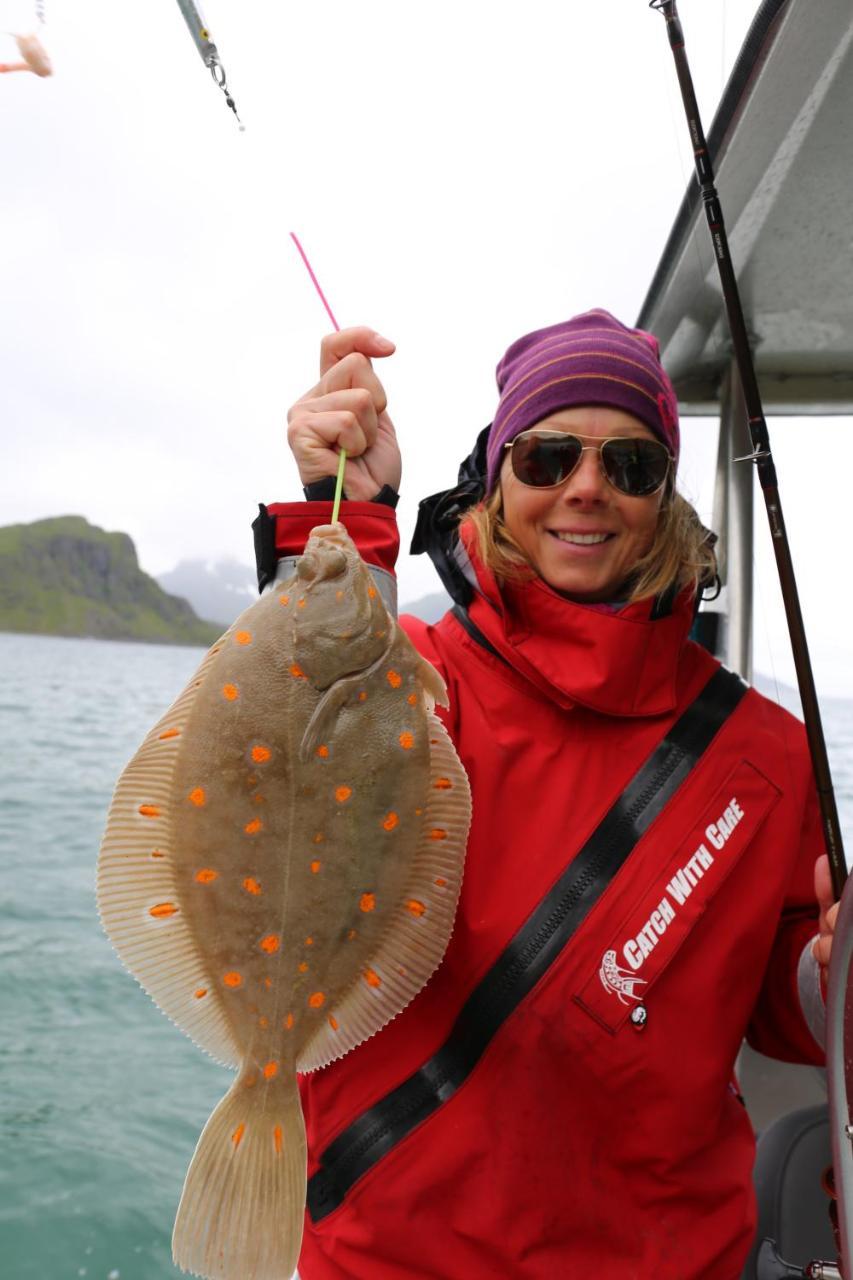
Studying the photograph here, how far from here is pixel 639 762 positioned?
6.32ft

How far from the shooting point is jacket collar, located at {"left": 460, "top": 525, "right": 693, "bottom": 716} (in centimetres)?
191

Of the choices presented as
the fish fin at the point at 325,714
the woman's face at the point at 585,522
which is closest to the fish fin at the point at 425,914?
the fish fin at the point at 325,714

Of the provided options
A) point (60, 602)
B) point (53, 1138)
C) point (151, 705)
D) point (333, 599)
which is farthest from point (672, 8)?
point (60, 602)

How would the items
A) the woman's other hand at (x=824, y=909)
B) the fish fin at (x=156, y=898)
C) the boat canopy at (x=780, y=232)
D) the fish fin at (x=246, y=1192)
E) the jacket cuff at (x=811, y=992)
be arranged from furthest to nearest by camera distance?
Result: the boat canopy at (x=780, y=232) → the jacket cuff at (x=811, y=992) → the woman's other hand at (x=824, y=909) → the fish fin at (x=156, y=898) → the fish fin at (x=246, y=1192)

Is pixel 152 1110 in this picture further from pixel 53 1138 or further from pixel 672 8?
pixel 672 8

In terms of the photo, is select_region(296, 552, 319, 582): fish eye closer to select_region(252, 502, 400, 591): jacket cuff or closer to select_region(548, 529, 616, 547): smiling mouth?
select_region(252, 502, 400, 591): jacket cuff

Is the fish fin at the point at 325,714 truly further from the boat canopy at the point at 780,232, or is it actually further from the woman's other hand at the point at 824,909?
the boat canopy at the point at 780,232

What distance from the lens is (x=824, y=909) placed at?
1.79m

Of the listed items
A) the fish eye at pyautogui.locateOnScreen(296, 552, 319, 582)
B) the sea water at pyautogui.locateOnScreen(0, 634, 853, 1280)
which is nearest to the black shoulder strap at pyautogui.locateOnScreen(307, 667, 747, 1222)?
the fish eye at pyautogui.locateOnScreen(296, 552, 319, 582)

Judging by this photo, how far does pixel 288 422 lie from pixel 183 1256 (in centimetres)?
150

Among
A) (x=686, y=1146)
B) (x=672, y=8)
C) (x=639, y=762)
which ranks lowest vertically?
(x=686, y=1146)

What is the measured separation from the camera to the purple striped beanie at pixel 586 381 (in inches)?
81.7

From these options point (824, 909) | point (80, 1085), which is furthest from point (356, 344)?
point (80, 1085)

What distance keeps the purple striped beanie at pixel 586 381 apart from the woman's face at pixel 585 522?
35mm
